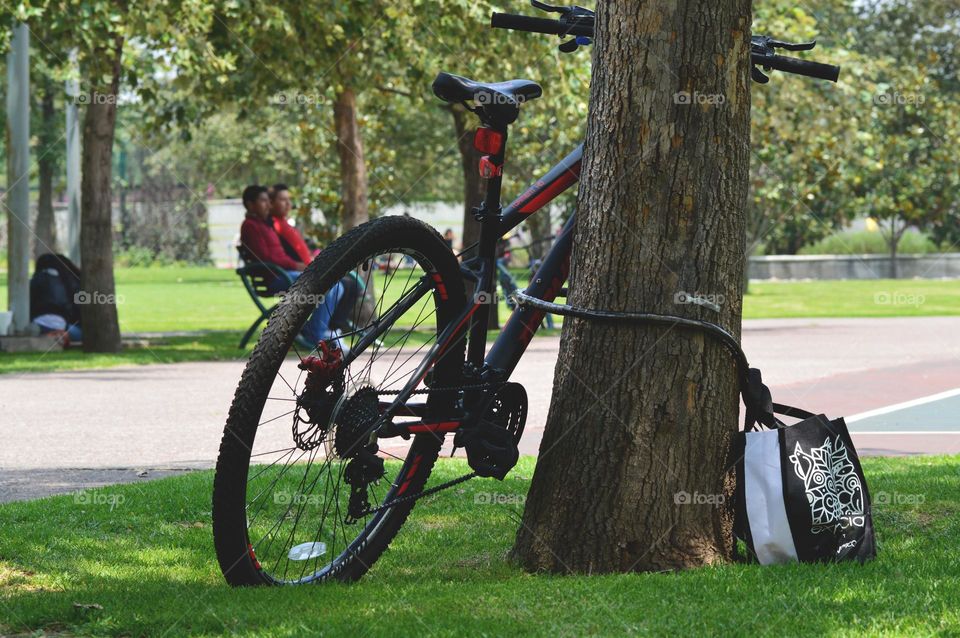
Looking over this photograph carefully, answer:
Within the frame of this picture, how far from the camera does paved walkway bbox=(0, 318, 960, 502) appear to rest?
802 cm

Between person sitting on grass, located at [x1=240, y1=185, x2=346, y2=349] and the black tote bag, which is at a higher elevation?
person sitting on grass, located at [x1=240, y1=185, x2=346, y2=349]

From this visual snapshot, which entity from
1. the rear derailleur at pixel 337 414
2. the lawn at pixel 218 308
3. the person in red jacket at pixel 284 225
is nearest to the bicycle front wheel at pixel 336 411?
the rear derailleur at pixel 337 414

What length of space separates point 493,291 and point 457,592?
1.11m

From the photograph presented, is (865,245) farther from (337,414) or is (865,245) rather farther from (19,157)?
(337,414)

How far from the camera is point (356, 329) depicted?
4.45 metres

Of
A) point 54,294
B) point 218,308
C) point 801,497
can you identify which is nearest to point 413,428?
point 801,497

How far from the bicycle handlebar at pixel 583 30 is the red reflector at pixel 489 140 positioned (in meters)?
0.46

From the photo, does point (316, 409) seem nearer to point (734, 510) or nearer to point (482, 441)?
point (482, 441)

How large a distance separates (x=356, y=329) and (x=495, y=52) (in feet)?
45.2

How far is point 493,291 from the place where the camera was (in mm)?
4824

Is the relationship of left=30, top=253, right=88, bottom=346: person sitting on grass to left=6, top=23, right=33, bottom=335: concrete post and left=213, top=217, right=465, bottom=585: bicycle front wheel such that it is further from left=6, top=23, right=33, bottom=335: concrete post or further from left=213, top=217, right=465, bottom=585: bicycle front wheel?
left=213, top=217, right=465, bottom=585: bicycle front wheel

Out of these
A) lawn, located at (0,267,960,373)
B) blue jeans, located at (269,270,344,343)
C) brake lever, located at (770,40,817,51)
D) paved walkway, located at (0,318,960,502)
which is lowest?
lawn, located at (0,267,960,373)

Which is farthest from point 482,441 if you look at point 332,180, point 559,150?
point 559,150

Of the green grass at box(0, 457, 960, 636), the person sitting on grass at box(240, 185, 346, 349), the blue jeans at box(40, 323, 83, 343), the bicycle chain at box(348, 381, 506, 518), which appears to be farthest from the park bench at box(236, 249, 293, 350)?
the bicycle chain at box(348, 381, 506, 518)
